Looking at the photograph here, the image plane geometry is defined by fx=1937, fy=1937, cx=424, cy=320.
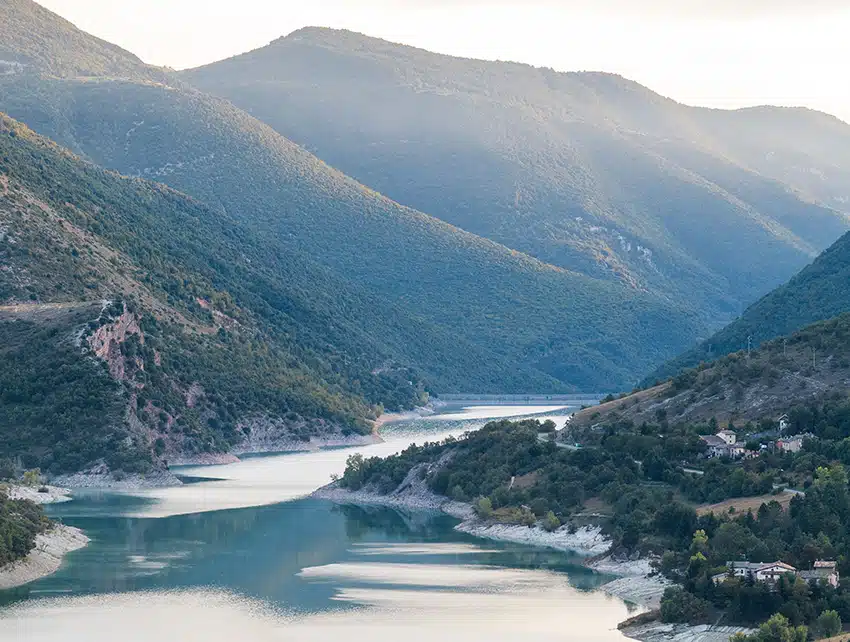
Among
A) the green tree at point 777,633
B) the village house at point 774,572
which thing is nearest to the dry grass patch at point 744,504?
the village house at point 774,572

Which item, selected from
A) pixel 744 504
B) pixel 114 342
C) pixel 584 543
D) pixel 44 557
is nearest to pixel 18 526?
pixel 44 557

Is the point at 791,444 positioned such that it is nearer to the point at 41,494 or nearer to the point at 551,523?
the point at 551,523

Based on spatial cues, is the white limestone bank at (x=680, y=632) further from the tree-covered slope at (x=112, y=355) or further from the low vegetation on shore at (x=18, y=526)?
the tree-covered slope at (x=112, y=355)

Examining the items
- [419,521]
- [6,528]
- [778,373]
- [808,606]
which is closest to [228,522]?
[419,521]

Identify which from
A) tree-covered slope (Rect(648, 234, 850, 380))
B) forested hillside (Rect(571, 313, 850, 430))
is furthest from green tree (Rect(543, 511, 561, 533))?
tree-covered slope (Rect(648, 234, 850, 380))

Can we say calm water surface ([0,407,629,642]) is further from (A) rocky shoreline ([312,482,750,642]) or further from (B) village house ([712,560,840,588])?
(B) village house ([712,560,840,588])
